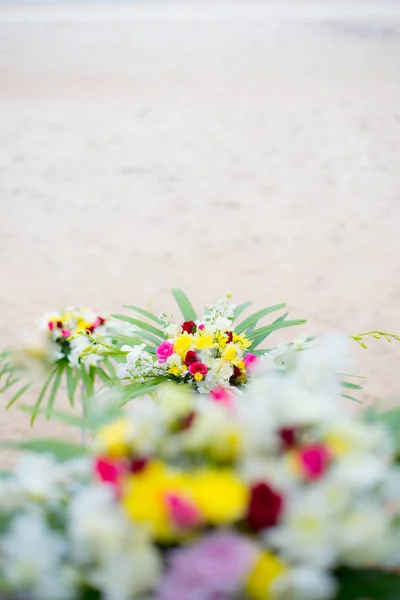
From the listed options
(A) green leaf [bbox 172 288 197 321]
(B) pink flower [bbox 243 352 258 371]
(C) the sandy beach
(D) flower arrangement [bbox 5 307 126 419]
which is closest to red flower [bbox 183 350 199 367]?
(B) pink flower [bbox 243 352 258 371]

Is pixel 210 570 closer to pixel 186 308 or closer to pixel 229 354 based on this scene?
pixel 229 354

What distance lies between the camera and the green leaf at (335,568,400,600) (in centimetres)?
32

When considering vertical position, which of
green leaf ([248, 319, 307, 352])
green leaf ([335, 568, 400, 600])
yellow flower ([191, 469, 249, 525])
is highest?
green leaf ([248, 319, 307, 352])

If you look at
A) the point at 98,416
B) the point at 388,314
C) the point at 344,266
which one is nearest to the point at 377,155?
the point at 344,266

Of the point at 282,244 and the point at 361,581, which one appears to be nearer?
the point at 361,581

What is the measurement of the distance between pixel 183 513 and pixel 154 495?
24 millimetres

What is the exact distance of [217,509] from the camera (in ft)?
1.01

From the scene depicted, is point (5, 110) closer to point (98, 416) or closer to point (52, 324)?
point (52, 324)

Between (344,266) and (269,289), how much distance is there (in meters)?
0.37

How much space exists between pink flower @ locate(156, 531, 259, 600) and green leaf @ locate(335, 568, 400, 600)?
61mm

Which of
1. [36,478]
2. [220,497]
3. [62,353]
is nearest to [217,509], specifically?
[220,497]

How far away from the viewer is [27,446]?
1.38 feet

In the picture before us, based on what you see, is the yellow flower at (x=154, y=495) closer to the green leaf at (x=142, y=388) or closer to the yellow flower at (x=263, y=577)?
the yellow flower at (x=263, y=577)

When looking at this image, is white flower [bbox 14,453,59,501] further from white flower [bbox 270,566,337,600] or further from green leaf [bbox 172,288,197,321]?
green leaf [bbox 172,288,197,321]
